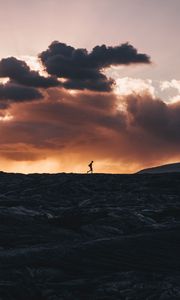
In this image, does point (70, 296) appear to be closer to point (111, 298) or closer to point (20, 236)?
point (111, 298)

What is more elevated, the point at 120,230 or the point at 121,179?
the point at 121,179

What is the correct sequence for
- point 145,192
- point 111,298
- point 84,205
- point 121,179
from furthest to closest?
1. point 121,179
2. point 145,192
3. point 84,205
4. point 111,298

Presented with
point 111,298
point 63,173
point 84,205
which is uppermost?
point 63,173

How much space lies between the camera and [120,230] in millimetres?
20969

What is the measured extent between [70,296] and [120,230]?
30.7 feet

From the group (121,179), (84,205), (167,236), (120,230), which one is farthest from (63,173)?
(167,236)

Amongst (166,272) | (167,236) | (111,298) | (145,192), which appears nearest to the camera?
(111,298)

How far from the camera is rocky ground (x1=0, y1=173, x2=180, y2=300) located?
1237 centimetres

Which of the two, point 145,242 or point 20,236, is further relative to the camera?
point 20,236

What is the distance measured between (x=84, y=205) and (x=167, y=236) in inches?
Answer: 386

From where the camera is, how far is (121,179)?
38.4 meters

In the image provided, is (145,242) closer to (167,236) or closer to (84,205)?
(167,236)

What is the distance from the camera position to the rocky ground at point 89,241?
12.4m

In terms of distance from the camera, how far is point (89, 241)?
1745cm
